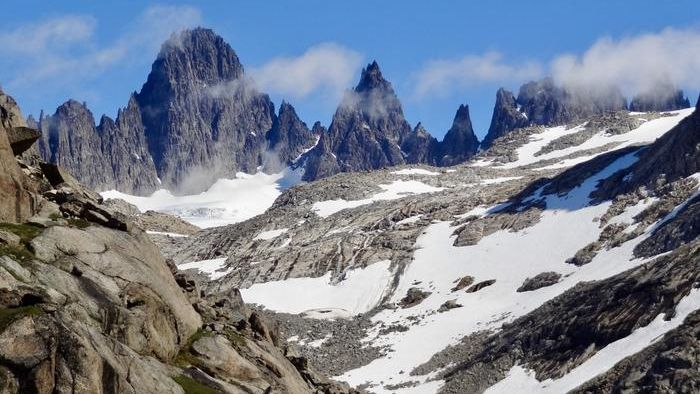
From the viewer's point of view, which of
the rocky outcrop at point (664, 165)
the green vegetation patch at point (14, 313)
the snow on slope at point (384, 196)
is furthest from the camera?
the snow on slope at point (384, 196)

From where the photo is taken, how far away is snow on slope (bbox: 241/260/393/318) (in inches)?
4498

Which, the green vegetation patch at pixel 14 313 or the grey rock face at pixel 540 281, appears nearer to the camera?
the green vegetation patch at pixel 14 313

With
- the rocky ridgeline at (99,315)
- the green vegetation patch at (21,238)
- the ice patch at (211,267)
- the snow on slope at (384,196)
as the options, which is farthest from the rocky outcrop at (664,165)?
the green vegetation patch at (21,238)

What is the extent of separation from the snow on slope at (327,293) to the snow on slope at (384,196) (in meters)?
43.6

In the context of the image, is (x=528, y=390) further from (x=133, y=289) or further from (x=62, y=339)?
(x=62, y=339)

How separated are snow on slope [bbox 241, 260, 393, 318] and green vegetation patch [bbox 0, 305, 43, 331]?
8547cm

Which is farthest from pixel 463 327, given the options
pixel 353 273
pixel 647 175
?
pixel 647 175

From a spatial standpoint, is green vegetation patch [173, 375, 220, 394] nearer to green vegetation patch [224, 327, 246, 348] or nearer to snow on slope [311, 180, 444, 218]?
green vegetation patch [224, 327, 246, 348]

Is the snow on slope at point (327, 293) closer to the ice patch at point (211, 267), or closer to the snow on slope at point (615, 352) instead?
the ice patch at point (211, 267)

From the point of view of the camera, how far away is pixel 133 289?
34.7 meters

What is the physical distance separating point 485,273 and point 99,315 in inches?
3359

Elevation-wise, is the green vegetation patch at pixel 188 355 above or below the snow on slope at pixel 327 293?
above

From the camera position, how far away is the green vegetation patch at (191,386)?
104ft

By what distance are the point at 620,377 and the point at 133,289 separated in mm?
37881
